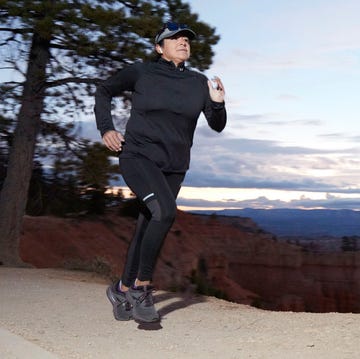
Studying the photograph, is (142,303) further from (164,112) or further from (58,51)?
(58,51)

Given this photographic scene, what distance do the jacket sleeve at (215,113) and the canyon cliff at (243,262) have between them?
76.1 ft

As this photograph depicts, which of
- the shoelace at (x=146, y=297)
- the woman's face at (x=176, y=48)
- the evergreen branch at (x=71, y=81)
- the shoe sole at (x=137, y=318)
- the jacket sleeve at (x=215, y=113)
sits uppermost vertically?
the evergreen branch at (x=71, y=81)

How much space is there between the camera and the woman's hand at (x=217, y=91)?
5793 mm

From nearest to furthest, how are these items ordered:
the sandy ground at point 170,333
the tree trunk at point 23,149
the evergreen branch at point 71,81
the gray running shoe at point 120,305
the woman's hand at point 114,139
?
the sandy ground at point 170,333 < the woman's hand at point 114,139 < the gray running shoe at point 120,305 < the evergreen branch at point 71,81 < the tree trunk at point 23,149

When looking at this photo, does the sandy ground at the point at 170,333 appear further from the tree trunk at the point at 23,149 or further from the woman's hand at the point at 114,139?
the tree trunk at the point at 23,149

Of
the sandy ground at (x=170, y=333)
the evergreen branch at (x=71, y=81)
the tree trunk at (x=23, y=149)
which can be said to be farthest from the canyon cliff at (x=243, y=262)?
the sandy ground at (x=170, y=333)

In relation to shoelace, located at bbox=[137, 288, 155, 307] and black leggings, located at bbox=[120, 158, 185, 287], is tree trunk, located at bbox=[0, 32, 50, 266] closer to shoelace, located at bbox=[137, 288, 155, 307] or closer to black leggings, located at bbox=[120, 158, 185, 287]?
black leggings, located at bbox=[120, 158, 185, 287]

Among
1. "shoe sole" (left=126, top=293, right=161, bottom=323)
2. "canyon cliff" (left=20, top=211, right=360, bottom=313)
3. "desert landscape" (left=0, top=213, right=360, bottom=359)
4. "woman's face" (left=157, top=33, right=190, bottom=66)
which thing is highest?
"woman's face" (left=157, top=33, right=190, bottom=66)

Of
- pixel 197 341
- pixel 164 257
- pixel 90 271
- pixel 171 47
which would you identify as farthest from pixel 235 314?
pixel 164 257

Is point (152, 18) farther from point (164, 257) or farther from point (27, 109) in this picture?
point (164, 257)

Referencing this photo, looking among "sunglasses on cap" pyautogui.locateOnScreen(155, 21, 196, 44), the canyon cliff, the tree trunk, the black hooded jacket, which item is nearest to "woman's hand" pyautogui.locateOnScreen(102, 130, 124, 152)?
the black hooded jacket

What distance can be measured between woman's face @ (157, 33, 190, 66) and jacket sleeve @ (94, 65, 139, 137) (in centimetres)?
27

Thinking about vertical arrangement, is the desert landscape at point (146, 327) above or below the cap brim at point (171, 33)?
below

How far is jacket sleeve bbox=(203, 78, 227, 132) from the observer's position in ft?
19.3
